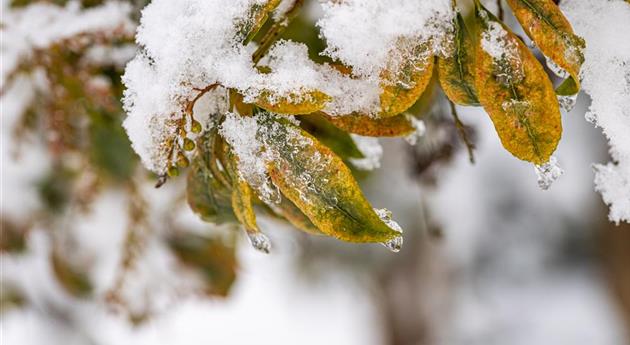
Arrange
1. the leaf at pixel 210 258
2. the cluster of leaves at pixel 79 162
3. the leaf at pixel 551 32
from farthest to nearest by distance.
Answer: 1. the leaf at pixel 210 258
2. the cluster of leaves at pixel 79 162
3. the leaf at pixel 551 32

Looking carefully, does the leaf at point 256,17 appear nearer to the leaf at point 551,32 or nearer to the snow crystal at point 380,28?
the snow crystal at point 380,28

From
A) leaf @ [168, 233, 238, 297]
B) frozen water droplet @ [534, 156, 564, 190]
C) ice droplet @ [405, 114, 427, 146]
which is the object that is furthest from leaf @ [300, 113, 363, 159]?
leaf @ [168, 233, 238, 297]

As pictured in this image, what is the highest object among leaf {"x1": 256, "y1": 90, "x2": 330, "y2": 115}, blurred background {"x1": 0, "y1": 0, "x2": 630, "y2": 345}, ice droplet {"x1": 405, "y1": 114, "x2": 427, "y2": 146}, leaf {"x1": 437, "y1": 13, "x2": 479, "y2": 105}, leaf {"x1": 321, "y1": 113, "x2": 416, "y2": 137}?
leaf {"x1": 437, "y1": 13, "x2": 479, "y2": 105}

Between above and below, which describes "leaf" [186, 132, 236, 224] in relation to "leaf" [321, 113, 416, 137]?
below

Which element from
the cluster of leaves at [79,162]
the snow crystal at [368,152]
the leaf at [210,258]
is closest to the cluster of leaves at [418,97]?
the snow crystal at [368,152]

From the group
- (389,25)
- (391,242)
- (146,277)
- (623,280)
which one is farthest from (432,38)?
(623,280)

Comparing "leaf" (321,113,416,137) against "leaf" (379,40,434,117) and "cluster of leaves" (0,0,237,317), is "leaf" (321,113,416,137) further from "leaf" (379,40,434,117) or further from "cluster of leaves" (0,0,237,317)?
"cluster of leaves" (0,0,237,317)

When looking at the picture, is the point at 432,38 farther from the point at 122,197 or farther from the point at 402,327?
the point at 402,327
